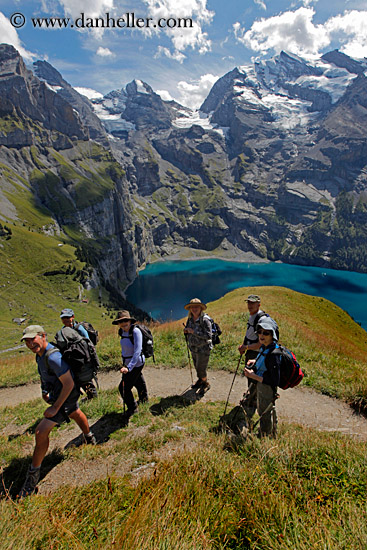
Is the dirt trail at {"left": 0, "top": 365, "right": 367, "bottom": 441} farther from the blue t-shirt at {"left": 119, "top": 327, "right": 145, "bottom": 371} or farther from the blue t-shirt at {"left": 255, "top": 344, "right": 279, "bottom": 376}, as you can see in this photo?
the blue t-shirt at {"left": 255, "top": 344, "right": 279, "bottom": 376}

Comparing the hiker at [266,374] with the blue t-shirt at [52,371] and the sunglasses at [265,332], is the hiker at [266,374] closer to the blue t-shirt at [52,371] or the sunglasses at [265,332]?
the sunglasses at [265,332]

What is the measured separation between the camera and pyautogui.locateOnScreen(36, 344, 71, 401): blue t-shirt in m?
5.90

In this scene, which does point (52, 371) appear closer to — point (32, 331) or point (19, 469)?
point (32, 331)

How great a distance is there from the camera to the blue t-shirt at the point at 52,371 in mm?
5902

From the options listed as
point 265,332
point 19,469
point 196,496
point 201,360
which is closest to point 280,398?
point 201,360

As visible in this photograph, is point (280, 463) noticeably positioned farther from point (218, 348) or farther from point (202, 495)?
point (218, 348)

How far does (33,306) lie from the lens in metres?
96.4

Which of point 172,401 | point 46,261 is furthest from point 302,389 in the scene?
point 46,261

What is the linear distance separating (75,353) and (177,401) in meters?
4.93

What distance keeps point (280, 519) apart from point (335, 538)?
66cm

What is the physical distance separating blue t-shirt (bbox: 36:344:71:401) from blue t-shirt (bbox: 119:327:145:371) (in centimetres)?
210

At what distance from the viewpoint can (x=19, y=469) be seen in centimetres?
625

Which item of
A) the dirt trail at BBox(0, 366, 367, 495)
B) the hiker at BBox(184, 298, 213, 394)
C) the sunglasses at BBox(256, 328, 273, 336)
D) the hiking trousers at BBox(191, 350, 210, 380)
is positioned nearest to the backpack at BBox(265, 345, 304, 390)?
the sunglasses at BBox(256, 328, 273, 336)

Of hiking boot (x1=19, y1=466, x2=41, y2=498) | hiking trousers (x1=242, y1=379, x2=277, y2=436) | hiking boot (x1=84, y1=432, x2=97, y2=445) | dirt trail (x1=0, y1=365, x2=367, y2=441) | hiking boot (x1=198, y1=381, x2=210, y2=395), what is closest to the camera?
hiking boot (x1=19, y1=466, x2=41, y2=498)
